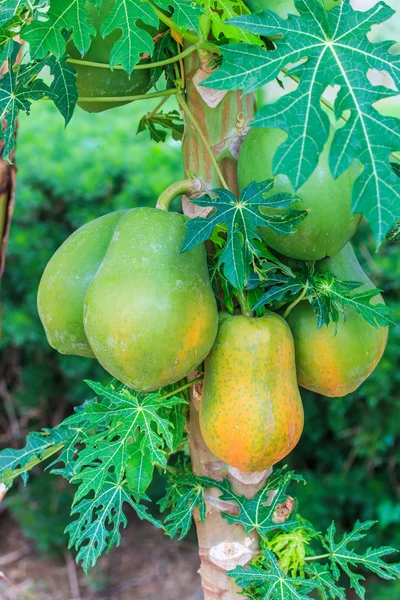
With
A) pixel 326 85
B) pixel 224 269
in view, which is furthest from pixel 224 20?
pixel 224 269

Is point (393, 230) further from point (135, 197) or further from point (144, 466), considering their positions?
point (135, 197)

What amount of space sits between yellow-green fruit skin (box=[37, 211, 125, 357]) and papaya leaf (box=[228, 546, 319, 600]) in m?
0.40

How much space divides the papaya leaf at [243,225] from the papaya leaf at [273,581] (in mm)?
440

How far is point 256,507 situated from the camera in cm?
99

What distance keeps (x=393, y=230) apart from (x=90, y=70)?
0.52m

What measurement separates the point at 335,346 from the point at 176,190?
321mm

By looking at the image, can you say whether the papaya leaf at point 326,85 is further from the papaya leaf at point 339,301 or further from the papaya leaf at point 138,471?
the papaya leaf at point 138,471

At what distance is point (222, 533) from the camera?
40.3 inches

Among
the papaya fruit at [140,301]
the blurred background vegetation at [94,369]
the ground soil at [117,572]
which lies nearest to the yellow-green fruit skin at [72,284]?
the papaya fruit at [140,301]

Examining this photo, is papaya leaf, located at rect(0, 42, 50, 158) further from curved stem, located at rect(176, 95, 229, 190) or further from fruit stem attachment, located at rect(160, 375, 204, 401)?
fruit stem attachment, located at rect(160, 375, 204, 401)

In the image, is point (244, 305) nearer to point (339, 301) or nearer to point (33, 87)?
point (339, 301)

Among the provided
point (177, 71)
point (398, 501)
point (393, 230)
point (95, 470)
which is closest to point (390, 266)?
point (398, 501)

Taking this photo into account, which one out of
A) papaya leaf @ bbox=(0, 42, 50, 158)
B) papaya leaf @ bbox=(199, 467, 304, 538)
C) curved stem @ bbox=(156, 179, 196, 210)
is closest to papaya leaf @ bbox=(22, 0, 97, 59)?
papaya leaf @ bbox=(0, 42, 50, 158)

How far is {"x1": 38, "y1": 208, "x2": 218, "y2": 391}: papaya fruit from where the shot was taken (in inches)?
31.3
